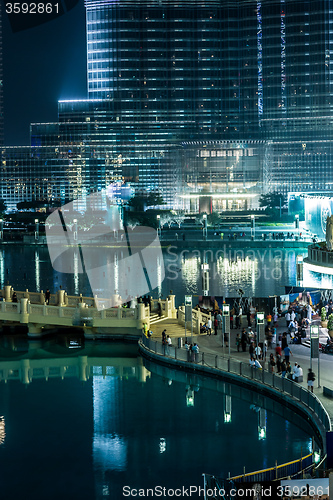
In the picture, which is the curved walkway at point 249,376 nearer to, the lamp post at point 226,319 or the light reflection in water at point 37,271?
the lamp post at point 226,319

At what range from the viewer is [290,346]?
3656 cm

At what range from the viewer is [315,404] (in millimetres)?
26625

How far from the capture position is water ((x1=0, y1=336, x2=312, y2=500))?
80.5 ft

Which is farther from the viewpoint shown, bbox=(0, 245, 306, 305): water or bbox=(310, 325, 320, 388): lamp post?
bbox=(0, 245, 306, 305): water

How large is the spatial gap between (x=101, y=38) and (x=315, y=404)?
160650mm

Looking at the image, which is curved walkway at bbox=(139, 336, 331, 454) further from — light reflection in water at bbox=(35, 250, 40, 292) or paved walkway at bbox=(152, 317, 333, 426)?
light reflection in water at bbox=(35, 250, 40, 292)

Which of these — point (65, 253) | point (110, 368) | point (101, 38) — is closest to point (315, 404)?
point (110, 368)

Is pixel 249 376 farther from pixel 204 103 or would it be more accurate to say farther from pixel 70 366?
pixel 204 103

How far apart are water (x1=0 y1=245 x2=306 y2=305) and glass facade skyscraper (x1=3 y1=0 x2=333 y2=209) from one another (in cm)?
6126

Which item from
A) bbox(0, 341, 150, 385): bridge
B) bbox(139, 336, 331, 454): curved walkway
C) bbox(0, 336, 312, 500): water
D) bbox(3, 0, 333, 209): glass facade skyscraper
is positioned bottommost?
bbox(0, 341, 150, 385): bridge

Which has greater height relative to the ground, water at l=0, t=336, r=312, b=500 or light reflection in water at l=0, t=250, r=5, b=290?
water at l=0, t=336, r=312, b=500

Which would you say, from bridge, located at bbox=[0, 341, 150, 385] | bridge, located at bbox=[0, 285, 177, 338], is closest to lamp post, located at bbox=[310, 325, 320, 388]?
bridge, located at bbox=[0, 341, 150, 385]

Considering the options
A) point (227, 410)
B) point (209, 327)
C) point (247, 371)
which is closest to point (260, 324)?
point (247, 371)

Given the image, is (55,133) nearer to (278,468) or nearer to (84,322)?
(84,322)
